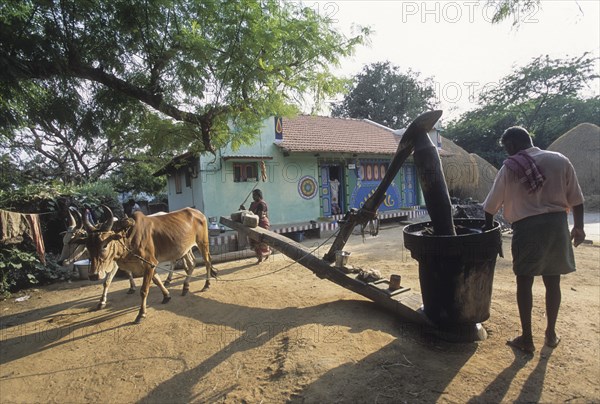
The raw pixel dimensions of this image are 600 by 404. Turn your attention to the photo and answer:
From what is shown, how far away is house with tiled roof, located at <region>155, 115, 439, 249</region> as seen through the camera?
37.3 feet

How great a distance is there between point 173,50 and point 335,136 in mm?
10389

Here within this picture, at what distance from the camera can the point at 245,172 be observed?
1185 centimetres

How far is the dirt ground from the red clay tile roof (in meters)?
8.54

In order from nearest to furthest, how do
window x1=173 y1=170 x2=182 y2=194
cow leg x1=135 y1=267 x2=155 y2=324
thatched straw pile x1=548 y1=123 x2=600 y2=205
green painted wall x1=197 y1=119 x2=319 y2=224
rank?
cow leg x1=135 y1=267 x2=155 y2=324 < green painted wall x1=197 y1=119 x2=319 y2=224 < window x1=173 y1=170 x2=182 y2=194 < thatched straw pile x1=548 y1=123 x2=600 y2=205

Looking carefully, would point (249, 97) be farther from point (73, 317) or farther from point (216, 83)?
point (73, 317)

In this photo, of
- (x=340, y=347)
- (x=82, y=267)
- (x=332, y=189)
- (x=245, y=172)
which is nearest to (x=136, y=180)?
(x=245, y=172)

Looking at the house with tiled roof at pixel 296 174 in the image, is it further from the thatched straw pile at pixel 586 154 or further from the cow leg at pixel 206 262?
the thatched straw pile at pixel 586 154

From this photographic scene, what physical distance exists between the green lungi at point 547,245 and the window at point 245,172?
32.4ft

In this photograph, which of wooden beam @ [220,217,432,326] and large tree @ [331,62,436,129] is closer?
wooden beam @ [220,217,432,326]

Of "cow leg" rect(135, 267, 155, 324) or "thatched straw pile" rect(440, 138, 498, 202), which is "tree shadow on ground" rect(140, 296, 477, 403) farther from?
"thatched straw pile" rect(440, 138, 498, 202)

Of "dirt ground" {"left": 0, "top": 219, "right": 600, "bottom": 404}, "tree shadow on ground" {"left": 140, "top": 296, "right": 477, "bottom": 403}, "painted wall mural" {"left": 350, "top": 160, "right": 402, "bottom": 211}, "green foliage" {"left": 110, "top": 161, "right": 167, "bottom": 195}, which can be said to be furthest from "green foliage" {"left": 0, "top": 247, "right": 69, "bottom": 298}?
"green foliage" {"left": 110, "top": 161, "right": 167, "bottom": 195}

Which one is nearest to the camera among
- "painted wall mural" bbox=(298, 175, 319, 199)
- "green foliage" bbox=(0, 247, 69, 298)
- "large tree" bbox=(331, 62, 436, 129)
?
"green foliage" bbox=(0, 247, 69, 298)

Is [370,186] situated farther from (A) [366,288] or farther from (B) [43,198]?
(B) [43,198]

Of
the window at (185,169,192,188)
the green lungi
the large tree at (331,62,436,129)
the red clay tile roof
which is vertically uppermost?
the large tree at (331,62,436,129)
